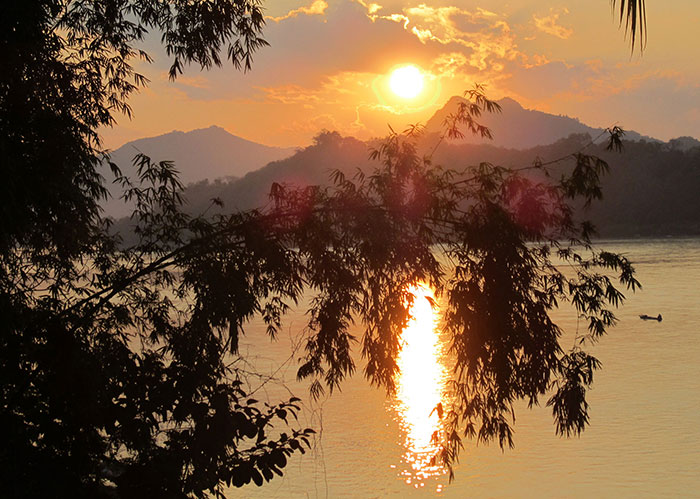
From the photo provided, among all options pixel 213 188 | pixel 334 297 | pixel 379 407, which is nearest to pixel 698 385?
pixel 379 407

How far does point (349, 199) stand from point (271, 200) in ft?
1.68

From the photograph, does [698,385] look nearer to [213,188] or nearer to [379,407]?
[379,407]

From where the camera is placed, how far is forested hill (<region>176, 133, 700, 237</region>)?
68.4m

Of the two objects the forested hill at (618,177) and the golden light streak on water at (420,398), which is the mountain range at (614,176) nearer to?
the forested hill at (618,177)

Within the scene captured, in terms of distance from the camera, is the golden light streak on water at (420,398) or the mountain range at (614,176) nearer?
the golden light streak on water at (420,398)

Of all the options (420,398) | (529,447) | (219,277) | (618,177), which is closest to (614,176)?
(618,177)

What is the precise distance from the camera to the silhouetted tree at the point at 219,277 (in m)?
4.70

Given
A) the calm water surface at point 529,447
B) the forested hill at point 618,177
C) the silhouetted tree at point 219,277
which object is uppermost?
the forested hill at point 618,177

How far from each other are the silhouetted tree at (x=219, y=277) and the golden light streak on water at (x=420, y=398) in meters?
0.50

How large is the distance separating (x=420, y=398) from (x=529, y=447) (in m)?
3.62

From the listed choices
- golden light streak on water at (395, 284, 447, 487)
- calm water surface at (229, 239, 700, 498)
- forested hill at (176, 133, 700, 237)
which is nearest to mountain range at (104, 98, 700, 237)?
forested hill at (176, 133, 700, 237)

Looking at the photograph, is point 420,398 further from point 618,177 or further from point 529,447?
point 618,177

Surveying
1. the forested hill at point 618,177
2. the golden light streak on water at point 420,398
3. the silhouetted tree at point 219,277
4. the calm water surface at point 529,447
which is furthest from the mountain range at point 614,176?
the silhouetted tree at point 219,277

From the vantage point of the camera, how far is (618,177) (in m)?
72.6
